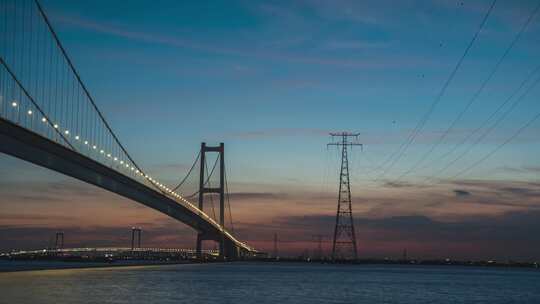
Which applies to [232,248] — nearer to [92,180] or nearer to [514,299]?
[92,180]

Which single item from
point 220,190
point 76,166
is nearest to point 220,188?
point 220,190

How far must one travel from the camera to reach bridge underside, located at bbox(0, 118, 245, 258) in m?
51.0

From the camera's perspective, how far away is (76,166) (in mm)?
62438

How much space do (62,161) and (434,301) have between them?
2960 centimetres

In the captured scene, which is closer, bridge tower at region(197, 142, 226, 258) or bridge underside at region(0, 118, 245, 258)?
bridge underside at region(0, 118, 245, 258)

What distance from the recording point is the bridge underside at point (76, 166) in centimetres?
5100

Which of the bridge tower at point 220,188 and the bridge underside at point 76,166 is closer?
the bridge underside at point 76,166

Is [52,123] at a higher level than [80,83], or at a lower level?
lower

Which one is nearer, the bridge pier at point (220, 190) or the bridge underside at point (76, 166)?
the bridge underside at point (76, 166)

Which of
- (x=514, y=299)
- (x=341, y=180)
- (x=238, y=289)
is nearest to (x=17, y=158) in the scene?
(x=238, y=289)

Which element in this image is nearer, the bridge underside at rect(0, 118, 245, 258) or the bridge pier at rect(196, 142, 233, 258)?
the bridge underside at rect(0, 118, 245, 258)

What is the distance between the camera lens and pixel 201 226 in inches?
4405

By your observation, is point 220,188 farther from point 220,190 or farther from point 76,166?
point 76,166

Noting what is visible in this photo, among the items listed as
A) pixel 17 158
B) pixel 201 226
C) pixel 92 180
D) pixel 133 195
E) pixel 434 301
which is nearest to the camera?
pixel 434 301
